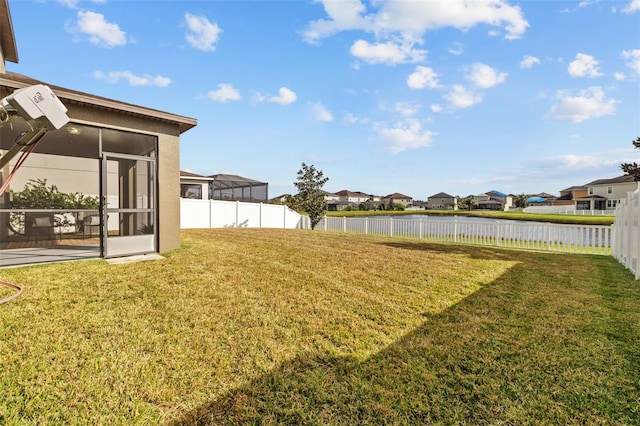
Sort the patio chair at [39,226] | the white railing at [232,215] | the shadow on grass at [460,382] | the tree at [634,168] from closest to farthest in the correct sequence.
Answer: the shadow on grass at [460,382]
the patio chair at [39,226]
the tree at [634,168]
the white railing at [232,215]

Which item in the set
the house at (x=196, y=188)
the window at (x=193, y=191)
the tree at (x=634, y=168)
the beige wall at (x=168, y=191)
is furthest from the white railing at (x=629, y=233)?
the window at (x=193, y=191)

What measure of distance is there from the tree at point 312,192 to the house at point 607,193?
4171cm

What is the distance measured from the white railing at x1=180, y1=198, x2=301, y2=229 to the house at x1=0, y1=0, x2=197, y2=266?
6.61 metres

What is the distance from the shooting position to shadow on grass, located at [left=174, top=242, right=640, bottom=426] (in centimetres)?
216

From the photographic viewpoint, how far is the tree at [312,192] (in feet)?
59.3

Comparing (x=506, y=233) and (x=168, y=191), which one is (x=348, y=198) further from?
(x=168, y=191)

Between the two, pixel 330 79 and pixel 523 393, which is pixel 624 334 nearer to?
pixel 523 393

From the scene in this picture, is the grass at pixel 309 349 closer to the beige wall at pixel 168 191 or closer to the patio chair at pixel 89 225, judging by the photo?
the beige wall at pixel 168 191

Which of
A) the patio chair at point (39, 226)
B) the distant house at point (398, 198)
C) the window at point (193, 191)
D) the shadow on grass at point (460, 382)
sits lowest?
the shadow on grass at point (460, 382)

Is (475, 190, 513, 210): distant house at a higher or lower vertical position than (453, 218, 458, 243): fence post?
higher

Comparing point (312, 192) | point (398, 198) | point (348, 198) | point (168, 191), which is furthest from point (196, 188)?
point (398, 198)

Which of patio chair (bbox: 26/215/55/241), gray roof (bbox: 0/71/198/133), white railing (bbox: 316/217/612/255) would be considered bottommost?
white railing (bbox: 316/217/612/255)

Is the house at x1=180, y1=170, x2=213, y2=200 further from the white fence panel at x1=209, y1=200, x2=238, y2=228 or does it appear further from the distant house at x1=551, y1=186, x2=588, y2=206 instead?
the distant house at x1=551, y1=186, x2=588, y2=206

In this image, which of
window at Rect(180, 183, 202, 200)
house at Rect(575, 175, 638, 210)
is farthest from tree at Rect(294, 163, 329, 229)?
house at Rect(575, 175, 638, 210)
